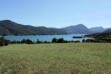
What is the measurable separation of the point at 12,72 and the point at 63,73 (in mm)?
2606

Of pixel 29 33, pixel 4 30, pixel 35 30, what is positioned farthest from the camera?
pixel 35 30

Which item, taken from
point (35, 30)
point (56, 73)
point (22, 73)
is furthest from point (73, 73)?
point (35, 30)

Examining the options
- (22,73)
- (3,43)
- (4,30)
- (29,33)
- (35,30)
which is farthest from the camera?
(35,30)

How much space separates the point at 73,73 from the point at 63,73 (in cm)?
50

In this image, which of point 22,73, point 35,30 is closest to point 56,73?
point 22,73

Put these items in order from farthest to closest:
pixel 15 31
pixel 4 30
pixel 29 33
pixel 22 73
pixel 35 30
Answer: pixel 35 30 < pixel 29 33 < pixel 15 31 < pixel 4 30 < pixel 22 73

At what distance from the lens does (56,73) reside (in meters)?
5.93

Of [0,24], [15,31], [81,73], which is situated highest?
[0,24]

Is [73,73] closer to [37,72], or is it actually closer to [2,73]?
[37,72]

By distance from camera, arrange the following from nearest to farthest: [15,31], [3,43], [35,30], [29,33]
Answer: [3,43], [15,31], [29,33], [35,30]

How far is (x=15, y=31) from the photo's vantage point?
14850 cm

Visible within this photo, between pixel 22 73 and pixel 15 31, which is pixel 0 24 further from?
pixel 22 73

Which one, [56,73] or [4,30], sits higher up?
[4,30]

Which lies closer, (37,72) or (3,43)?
(37,72)
